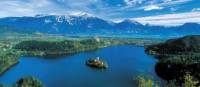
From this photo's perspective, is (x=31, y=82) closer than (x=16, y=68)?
Yes

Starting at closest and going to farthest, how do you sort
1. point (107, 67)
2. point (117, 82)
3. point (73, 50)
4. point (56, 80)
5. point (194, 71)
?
point (194, 71) < point (117, 82) < point (56, 80) < point (107, 67) < point (73, 50)

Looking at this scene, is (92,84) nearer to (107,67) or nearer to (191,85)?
(107,67)

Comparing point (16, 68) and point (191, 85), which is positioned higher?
point (191, 85)

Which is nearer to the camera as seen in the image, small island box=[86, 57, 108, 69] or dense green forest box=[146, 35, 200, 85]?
dense green forest box=[146, 35, 200, 85]

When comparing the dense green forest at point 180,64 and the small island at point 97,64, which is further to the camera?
the small island at point 97,64

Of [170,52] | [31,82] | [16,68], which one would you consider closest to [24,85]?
[31,82]

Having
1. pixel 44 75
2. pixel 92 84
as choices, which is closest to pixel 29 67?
pixel 44 75

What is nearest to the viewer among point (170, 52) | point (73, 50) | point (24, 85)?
point (24, 85)

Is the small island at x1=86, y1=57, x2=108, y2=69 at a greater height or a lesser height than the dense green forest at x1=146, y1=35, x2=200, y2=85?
lesser

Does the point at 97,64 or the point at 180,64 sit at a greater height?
the point at 180,64

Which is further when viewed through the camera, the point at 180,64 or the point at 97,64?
the point at 97,64

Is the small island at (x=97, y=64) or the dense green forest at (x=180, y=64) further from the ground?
Answer: the dense green forest at (x=180, y=64)
